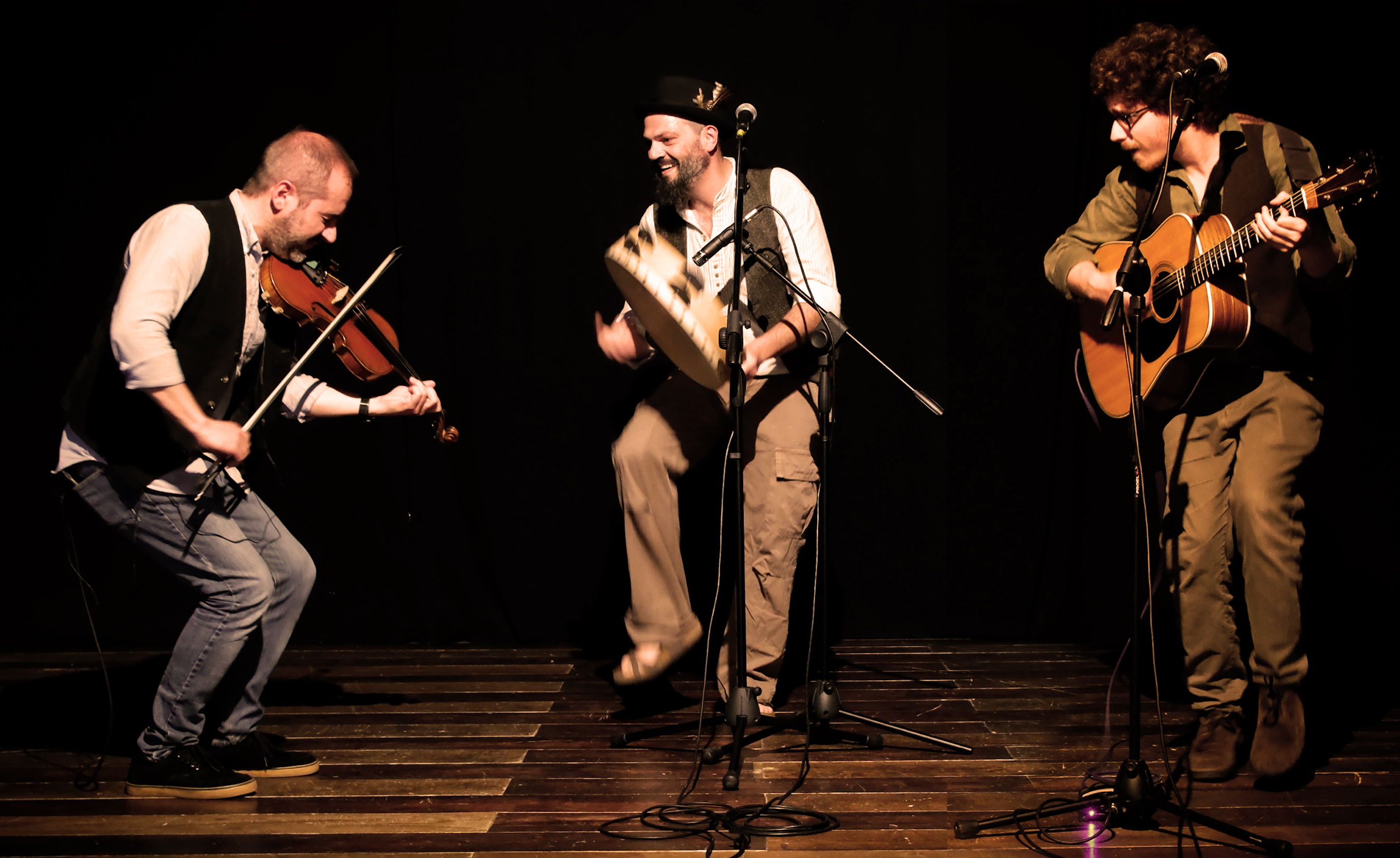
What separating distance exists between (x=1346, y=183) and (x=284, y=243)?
2.64m

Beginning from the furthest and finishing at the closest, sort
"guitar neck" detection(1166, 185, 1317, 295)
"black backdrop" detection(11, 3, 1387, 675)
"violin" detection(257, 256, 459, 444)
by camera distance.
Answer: "black backdrop" detection(11, 3, 1387, 675) < "violin" detection(257, 256, 459, 444) < "guitar neck" detection(1166, 185, 1317, 295)

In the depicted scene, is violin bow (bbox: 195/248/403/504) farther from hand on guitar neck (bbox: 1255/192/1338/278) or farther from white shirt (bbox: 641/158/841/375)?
hand on guitar neck (bbox: 1255/192/1338/278)

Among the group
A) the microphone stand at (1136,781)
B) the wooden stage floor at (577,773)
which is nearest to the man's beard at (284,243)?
the wooden stage floor at (577,773)

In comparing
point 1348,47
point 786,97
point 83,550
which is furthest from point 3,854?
point 1348,47

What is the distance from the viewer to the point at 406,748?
3.38 m

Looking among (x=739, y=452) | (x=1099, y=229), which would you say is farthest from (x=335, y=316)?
(x=1099, y=229)

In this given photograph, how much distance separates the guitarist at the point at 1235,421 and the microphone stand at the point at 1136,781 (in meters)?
0.43

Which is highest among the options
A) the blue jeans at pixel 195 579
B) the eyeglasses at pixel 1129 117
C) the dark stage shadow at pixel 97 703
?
the eyeglasses at pixel 1129 117

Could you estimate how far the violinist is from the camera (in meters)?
2.79

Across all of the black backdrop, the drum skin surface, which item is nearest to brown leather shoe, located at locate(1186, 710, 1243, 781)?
the black backdrop

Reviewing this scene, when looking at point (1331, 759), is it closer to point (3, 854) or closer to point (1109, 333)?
point (1109, 333)

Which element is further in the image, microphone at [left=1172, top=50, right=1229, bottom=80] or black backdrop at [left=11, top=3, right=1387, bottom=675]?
black backdrop at [left=11, top=3, right=1387, bottom=675]

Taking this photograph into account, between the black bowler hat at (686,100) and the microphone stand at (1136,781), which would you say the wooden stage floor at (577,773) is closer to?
the microphone stand at (1136,781)

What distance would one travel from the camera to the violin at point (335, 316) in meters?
3.04
